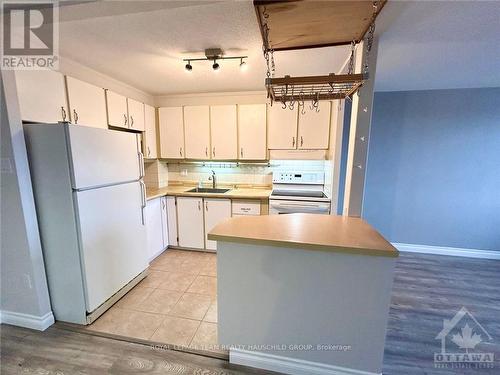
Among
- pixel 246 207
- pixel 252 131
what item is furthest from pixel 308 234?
pixel 252 131

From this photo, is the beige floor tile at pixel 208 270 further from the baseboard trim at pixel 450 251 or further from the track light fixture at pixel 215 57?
the baseboard trim at pixel 450 251

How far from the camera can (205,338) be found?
178 cm

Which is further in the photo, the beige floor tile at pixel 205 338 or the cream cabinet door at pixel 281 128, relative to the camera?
the cream cabinet door at pixel 281 128

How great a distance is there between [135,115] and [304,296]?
2991 millimetres

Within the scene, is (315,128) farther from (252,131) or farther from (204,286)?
(204,286)

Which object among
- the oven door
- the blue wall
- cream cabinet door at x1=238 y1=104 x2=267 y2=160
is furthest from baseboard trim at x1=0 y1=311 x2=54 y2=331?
the blue wall

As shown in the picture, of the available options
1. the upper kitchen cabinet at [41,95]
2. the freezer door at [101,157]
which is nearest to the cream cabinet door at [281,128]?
the freezer door at [101,157]

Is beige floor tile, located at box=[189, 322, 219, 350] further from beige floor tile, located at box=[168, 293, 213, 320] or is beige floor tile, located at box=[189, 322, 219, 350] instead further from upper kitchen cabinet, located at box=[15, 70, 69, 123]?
upper kitchen cabinet, located at box=[15, 70, 69, 123]

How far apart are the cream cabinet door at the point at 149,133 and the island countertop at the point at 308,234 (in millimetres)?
2257

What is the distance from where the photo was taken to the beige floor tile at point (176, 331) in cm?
175

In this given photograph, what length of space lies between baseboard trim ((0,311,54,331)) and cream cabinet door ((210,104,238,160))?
248cm

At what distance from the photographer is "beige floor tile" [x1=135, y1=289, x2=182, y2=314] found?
2.11 m

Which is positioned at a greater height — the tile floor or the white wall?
the white wall

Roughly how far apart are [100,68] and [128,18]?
1.27 m
